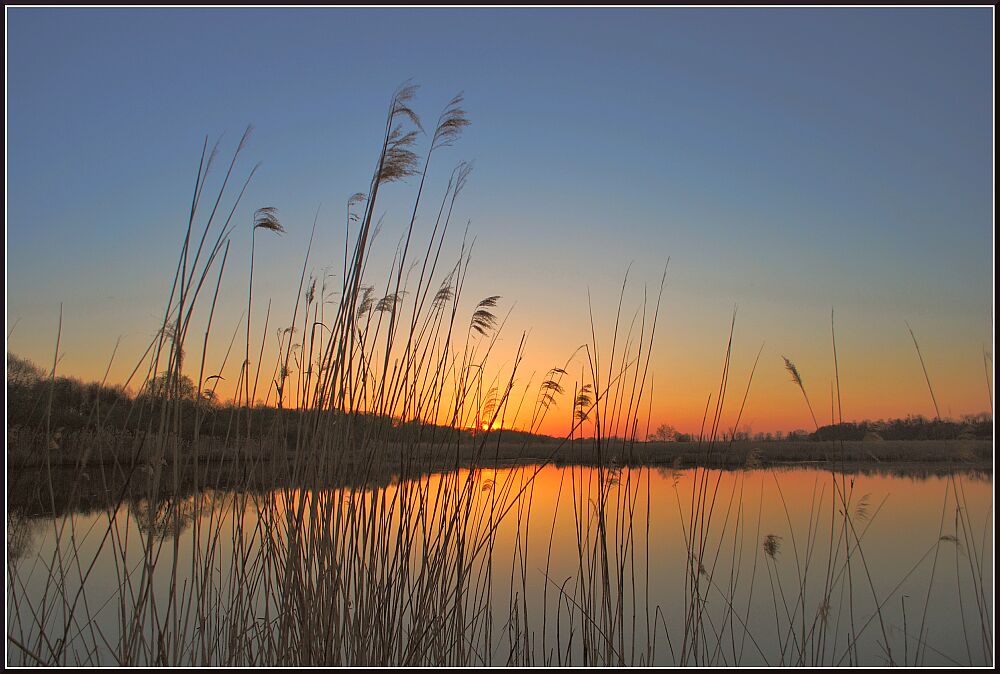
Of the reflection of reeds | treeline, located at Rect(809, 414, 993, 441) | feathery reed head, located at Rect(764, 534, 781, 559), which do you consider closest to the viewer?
the reflection of reeds

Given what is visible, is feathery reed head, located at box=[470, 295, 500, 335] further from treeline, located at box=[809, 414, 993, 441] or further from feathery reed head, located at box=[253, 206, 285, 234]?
treeline, located at box=[809, 414, 993, 441]

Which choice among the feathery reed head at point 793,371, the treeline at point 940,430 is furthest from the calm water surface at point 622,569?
the feathery reed head at point 793,371

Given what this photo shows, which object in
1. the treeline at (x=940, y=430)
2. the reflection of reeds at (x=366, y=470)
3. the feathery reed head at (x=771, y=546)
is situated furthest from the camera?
the feathery reed head at (x=771, y=546)

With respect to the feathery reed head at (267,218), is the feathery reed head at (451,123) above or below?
above

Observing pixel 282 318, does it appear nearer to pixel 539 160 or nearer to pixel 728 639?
pixel 539 160

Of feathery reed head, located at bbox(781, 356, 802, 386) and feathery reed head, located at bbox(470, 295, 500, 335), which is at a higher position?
feathery reed head, located at bbox(470, 295, 500, 335)

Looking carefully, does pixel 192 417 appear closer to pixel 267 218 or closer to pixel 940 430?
pixel 267 218

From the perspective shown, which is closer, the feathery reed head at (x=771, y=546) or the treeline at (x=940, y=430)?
the treeline at (x=940, y=430)

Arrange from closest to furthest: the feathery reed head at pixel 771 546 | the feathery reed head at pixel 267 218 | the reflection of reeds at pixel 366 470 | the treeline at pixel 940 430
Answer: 1. the reflection of reeds at pixel 366 470
2. the feathery reed head at pixel 267 218
3. the treeline at pixel 940 430
4. the feathery reed head at pixel 771 546

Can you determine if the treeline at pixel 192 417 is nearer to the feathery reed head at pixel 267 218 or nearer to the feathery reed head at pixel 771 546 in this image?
the feathery reed head at pixel 267 218

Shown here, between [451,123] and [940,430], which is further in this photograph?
[940,430]

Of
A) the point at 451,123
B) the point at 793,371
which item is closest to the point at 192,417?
the point at 451,123

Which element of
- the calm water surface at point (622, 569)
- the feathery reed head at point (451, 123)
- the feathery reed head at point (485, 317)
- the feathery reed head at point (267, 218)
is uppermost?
the feathery reed head at point (451, 123)

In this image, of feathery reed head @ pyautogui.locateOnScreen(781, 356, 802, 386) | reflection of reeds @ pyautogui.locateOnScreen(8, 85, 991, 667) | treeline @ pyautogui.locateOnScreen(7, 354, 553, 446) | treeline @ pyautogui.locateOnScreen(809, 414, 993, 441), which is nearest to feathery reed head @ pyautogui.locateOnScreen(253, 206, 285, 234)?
reflection of reeds @ pyautogui.locateOnScreen(8, 85, 991, 667)
